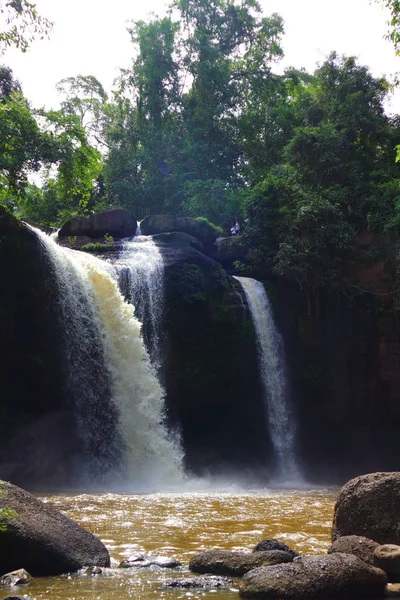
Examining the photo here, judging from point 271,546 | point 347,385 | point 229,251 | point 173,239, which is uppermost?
point 229,251

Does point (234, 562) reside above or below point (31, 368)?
below

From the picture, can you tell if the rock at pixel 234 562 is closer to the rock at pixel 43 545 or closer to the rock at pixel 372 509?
the rock at pixel 43 545

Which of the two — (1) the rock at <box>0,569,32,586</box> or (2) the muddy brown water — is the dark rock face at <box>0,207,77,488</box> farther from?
(1) the rock at <box>0,569,32,586</box>

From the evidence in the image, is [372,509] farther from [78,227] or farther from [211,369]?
[78,227]

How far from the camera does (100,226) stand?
78.3 feet

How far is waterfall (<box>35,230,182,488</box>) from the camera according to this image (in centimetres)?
1594

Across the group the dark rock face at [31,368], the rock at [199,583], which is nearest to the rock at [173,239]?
the dark rock face at [31,368]

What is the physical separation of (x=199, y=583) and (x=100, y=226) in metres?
19.3

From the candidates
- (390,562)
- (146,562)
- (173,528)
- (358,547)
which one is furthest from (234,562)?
(173,528)

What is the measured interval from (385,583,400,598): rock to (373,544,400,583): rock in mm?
187

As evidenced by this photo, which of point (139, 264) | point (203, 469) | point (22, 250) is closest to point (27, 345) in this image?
point (22, 250)

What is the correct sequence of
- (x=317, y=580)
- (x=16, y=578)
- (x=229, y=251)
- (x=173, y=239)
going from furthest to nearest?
(x=229, y=251) < (x=173, y=239) < (x=16, y=578) < (x=317, y=580)

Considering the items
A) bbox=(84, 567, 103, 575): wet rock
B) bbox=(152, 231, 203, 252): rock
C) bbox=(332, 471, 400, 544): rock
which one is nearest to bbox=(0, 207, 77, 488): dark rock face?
bbox=(152, 231, 203, 252): rock

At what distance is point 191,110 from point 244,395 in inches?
926
